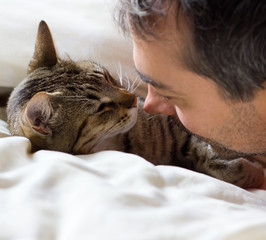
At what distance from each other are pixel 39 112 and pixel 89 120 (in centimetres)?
16

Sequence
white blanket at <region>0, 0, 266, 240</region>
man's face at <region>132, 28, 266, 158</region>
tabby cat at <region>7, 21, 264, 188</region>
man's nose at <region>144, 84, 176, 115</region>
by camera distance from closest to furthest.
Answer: white blanket at <region>0, 0, 266, 240</region>, man's face at <region>132, 28, 266, 158</region>, man's nose at <region>144, 84, 176, 115</region>, tabby cat at <region>7, 21, 264, 188</region>

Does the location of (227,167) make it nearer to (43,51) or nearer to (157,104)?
(157,104)

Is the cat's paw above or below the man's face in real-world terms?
below

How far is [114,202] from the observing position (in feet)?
2.19

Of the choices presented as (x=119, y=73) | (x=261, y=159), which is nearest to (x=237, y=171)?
(x=261, y=159)

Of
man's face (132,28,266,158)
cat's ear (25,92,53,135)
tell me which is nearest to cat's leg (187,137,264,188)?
man's face (132,28,266,158)

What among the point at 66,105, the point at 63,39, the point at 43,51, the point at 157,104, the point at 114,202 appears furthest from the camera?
the point at 63,39

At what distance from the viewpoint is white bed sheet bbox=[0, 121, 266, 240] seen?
0.60m

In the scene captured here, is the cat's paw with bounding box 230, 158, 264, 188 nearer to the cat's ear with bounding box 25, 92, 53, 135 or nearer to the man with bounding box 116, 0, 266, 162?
the man with bounding box 116, 0, 266, 162

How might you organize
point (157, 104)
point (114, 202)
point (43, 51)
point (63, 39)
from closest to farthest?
point (114, 202), point (157, 104), point (43, 51), point (63, 39)

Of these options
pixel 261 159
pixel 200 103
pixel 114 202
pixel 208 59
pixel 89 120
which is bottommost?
pixel 261 159

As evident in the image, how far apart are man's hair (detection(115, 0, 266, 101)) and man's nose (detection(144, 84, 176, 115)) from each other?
0.23 m

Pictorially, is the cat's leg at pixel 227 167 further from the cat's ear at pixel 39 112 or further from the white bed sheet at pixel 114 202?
the cat's ear at pixel 39 112

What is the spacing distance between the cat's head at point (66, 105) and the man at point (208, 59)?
32 cm
